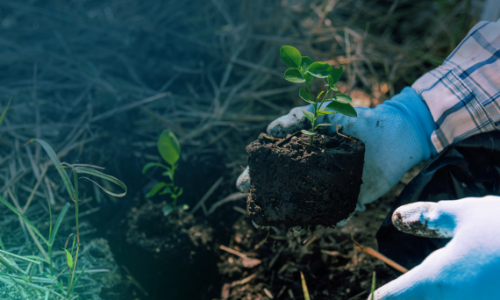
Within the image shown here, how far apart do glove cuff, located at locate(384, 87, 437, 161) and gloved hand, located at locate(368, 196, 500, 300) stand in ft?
1.46

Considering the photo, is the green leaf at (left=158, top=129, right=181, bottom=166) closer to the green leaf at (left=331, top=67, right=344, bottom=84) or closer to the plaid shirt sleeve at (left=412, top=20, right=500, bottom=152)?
the green leaf at (left=331, top=67, right=344, bottom=84)

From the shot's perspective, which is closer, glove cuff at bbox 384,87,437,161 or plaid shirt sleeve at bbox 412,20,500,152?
plaid shirt sleeve at bbox 412,20,500,152

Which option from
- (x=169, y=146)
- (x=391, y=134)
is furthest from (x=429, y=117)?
(x=169, y=146)

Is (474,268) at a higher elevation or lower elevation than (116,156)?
higher

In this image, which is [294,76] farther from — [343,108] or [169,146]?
[169,146]

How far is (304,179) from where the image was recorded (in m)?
1.05

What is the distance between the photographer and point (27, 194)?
165cm

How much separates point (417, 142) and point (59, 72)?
97.4 inches

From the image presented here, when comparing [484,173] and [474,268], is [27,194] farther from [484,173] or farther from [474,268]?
[484,173]

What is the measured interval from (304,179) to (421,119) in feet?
2.29

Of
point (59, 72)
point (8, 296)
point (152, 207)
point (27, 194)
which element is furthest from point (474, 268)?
point (59, 72)

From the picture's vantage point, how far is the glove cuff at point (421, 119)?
1.33 metres

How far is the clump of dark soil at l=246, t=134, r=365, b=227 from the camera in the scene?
102cm

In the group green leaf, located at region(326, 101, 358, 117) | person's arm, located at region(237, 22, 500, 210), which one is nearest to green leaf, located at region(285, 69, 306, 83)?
green leaf, located at region(326, 101, 358, 117)
